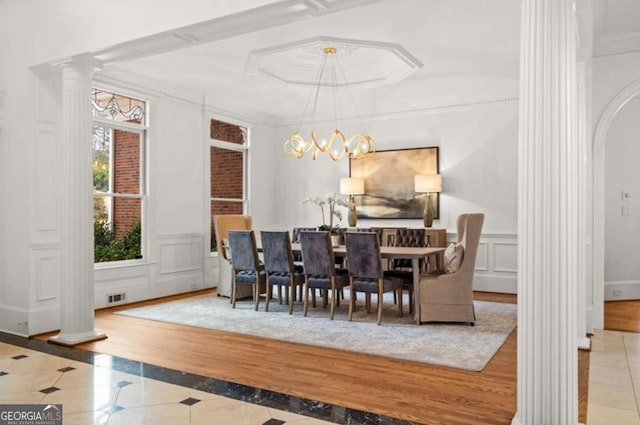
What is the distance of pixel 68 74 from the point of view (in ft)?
14.4

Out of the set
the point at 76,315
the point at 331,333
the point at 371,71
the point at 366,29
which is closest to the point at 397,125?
the point at 371,71

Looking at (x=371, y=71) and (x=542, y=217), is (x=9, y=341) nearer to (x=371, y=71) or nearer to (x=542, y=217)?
(x=542, y=217)

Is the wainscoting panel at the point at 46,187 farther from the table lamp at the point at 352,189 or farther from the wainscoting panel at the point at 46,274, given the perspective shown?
the table lamp at the point at 352,189

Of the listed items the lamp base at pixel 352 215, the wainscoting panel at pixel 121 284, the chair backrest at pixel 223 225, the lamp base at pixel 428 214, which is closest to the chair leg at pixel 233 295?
the chair backrest at pixel 223 225

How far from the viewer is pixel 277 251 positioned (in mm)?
5578

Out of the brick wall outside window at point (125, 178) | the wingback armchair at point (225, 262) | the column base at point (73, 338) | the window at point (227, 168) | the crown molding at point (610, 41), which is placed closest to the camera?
the column base at point (73, 338)

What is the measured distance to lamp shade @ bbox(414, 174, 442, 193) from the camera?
7.20 meters

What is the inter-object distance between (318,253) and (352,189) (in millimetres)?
2714

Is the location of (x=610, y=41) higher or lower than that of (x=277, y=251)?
higher

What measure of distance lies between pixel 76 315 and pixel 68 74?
218cm

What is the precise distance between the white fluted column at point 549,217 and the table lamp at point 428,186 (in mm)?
4811

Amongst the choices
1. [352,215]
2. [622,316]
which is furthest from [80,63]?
[622,316]

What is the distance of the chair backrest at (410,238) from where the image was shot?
6340mm

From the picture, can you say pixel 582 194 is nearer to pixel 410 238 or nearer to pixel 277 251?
pixel 410 238
